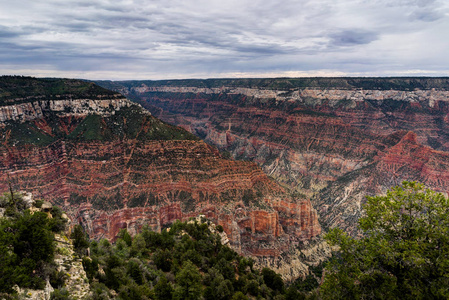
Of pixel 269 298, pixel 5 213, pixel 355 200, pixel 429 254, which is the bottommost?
pixel 355 200

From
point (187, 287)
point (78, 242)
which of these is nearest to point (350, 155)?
point (187, 287)

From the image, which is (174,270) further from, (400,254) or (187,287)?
(400,254)

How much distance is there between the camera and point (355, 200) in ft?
332

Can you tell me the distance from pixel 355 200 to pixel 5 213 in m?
109

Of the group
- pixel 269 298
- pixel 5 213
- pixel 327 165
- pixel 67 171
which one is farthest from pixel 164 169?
pixel 327 165

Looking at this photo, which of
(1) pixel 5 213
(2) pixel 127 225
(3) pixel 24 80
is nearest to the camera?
(1) pixel 5 213

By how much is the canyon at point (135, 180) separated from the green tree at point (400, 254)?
4969cm

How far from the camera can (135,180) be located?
268 feet

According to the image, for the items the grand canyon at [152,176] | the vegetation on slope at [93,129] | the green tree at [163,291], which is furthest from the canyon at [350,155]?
the green tree at [163,291]

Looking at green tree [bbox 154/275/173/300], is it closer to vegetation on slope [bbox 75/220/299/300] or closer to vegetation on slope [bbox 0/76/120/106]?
vegetation on slope [bbox 75/220/299/300]

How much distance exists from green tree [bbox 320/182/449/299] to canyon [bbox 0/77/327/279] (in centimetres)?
4969

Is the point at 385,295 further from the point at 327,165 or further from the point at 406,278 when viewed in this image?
the point at 327,165

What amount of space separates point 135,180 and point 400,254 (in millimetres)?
76696

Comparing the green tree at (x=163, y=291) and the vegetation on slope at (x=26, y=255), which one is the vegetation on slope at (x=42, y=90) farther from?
the green tree at (x=163, y=291)
